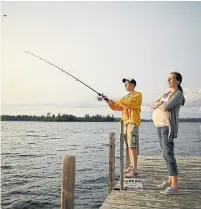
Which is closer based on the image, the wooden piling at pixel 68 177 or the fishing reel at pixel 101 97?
the wooden piling at pixel 68 177

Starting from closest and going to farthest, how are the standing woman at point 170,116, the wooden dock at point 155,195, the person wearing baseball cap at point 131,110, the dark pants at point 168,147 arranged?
the wooden dock at point 155,195 → the standing woman at point 170,116 → the dark pants at point 168,147 → the person wearing baseball cap at point 131,110

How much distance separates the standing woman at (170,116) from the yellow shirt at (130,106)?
3.41ft

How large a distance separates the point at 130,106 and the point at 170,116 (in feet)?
4.46

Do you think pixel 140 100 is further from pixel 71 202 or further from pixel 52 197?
pixel 52 197

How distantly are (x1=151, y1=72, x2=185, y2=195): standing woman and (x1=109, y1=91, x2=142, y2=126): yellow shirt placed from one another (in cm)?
104

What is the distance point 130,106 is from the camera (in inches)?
267

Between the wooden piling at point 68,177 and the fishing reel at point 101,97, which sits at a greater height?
the fishing reel at point 101,97

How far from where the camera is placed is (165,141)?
5660mm

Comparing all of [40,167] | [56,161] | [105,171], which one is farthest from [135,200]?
[56,161]

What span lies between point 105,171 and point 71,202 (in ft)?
45.1

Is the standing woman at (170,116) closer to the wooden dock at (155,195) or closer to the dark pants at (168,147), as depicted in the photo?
the dark pants at (168,147)

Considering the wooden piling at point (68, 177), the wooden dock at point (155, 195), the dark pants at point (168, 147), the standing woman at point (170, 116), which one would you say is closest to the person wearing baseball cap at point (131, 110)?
the wooden dock at point (155, 195)

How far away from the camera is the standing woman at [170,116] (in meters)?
5.53

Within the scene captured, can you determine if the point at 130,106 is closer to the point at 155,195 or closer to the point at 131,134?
the point at 131,134
